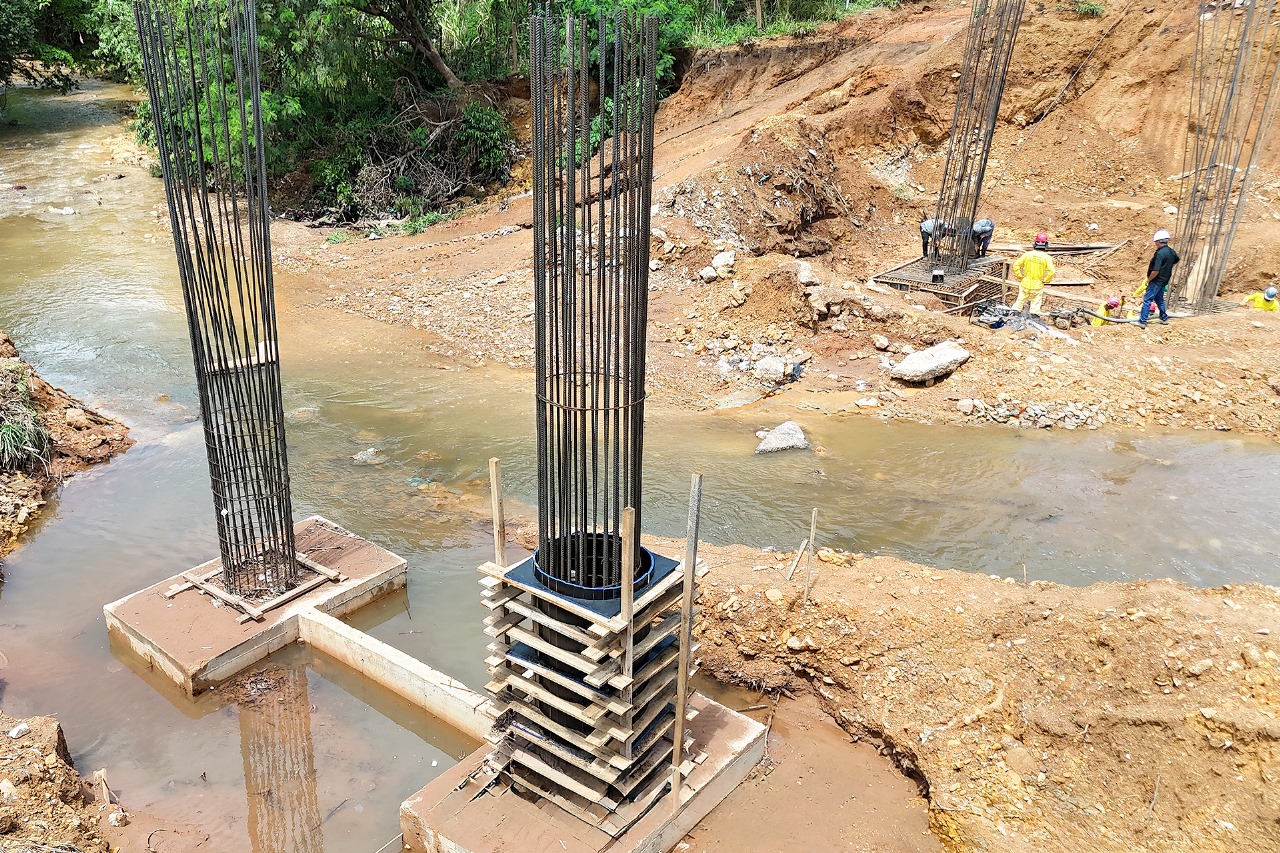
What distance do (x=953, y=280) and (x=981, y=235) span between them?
1068 millimetres

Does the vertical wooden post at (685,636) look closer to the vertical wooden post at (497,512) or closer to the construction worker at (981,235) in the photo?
the vertical wooden post at (497,512)

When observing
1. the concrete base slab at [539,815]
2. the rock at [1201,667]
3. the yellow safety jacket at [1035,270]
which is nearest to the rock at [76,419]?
the concrete base slab at [539,815]

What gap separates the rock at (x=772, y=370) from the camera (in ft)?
36.0

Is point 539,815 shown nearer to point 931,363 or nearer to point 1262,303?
point 931,363

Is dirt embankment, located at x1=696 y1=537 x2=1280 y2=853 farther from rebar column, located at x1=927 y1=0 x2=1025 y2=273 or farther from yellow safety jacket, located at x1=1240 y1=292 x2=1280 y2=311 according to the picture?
rebar column, located at x1=927 y1=0 x2=1025 y2=273

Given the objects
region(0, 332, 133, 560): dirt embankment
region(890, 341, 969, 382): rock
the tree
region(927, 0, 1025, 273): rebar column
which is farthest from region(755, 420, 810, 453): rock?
the tree

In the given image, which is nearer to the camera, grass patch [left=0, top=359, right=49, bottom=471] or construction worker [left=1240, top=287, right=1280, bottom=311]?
grass patch [left=0, top=359, right=49, bottom=471]

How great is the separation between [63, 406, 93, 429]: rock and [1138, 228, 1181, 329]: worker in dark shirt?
42.3ft

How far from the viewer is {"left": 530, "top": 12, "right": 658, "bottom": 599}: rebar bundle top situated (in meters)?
3.76

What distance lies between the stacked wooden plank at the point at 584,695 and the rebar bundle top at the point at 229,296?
106 inches

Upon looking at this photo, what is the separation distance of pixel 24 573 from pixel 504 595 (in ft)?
17.7

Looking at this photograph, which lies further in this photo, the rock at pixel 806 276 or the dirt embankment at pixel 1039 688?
the rock at pixel 806 276

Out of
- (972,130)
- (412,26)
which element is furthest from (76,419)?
(972,130)

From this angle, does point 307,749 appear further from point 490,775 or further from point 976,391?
point 976,391
